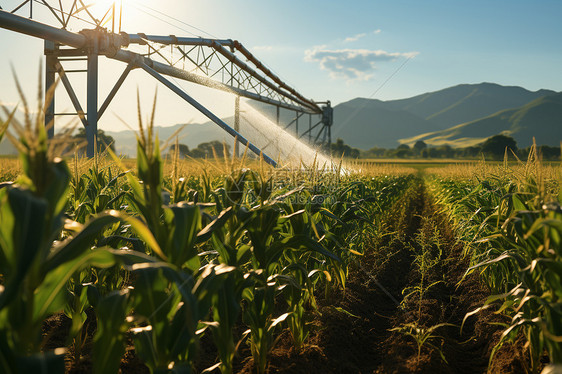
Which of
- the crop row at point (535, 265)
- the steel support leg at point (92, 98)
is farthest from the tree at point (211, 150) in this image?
the steel support leg at point (92, 98)

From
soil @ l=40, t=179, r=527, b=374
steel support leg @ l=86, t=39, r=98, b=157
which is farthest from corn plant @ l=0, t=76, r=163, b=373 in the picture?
steel support leg @ l=86, t=39, r=98, b=157

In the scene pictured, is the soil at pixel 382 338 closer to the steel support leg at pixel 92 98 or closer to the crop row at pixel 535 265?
the crop row at pixel 535 265

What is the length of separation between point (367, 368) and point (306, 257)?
1.00 meters

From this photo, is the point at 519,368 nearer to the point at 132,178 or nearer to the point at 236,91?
the point at 132,178

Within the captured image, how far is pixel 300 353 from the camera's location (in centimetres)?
301

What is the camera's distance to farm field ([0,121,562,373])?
1.40m

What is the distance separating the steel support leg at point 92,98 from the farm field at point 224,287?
288 inches

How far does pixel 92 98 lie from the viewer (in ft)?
35.4

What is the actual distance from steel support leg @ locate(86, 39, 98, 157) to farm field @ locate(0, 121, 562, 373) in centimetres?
732

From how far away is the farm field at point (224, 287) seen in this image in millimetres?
1400

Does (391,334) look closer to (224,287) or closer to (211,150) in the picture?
(224,287)

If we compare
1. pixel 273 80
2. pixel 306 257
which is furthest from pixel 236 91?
pixel 306 257

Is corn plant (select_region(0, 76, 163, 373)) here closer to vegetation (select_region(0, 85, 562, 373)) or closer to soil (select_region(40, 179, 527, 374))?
vegetation (select_region(0, 85, 562, 373))

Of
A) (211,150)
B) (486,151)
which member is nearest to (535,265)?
(211,150)
